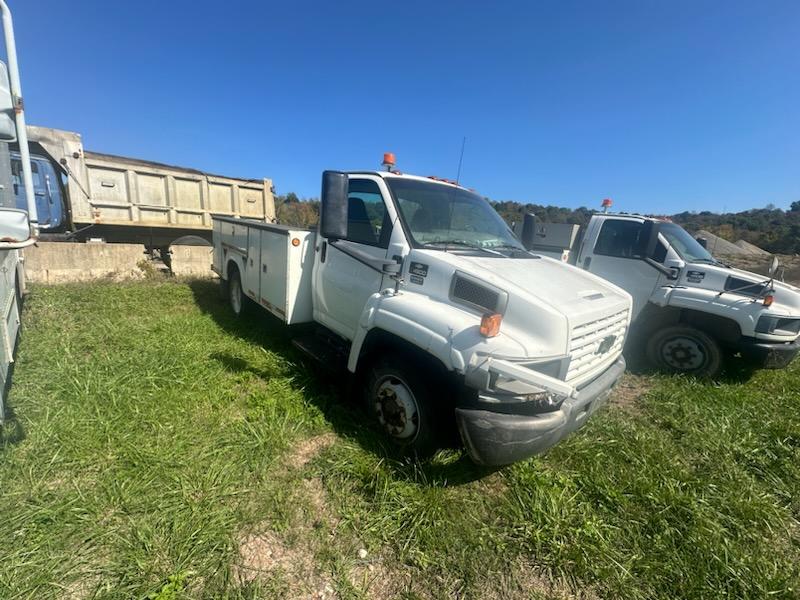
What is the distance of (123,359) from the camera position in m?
3.83

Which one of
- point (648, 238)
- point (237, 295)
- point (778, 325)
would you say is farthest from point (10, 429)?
point (778, 325)

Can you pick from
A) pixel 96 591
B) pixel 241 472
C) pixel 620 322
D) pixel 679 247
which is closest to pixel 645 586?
pixel 620 322

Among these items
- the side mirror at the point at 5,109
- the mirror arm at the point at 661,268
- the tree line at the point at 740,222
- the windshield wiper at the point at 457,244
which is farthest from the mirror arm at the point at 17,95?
the tree line at the point at 740,222

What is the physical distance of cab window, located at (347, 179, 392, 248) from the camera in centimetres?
320

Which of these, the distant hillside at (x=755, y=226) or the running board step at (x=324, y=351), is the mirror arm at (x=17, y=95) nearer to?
the running board step at (x=324, y=351)

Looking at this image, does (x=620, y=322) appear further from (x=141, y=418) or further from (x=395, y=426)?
(x=141, y=418)

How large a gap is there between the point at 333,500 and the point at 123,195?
28.7 ft

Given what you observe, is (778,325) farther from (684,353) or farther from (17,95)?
(17,95)

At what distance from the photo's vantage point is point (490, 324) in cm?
210

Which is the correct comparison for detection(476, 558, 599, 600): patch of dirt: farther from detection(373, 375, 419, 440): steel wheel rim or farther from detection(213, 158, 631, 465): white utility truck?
detection(373, 375, 419, 440): steel wheel rim

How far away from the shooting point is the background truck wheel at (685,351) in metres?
4.54

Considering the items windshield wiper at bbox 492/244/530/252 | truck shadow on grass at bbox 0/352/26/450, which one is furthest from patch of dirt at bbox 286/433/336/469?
windshield wiper at bbox 492/244/530/252

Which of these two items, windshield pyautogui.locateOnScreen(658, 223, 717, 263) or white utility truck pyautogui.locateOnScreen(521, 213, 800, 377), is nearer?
white utility truck pyautogui.locateOnScreen(521, 213, 800, 377)

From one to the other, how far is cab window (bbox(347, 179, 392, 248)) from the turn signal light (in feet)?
4.32
